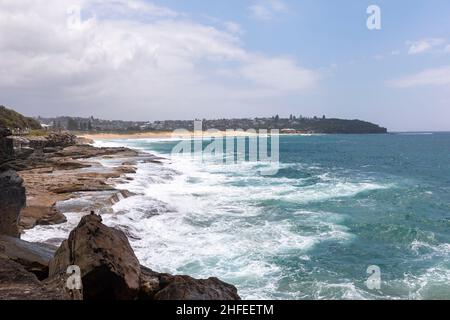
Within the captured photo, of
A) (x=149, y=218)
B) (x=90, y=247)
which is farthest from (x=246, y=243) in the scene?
(x=90, y=247)

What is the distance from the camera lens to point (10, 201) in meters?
12.0

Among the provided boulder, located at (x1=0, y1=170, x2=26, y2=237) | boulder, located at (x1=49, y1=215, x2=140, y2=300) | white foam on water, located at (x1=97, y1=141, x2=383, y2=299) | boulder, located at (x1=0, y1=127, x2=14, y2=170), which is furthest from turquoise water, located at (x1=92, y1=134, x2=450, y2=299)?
boulder, located at (x1=0, y1=127, x2=14, y2=170)

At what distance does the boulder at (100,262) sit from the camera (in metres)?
7.50

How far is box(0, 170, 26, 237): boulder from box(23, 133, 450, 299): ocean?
2172 mm

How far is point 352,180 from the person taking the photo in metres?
36.6

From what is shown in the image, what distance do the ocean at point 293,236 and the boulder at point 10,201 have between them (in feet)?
7.13

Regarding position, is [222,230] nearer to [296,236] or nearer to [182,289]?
[296,236]

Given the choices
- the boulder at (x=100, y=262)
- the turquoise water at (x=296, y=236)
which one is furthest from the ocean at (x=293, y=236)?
the boulder at (x=100, y=262)

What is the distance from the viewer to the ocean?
12.4 m

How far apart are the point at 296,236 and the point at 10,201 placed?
1135 centimetres

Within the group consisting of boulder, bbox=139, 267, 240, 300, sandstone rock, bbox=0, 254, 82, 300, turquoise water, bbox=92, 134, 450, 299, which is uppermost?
sandstone rock, bbox=0, 254, 82, 300

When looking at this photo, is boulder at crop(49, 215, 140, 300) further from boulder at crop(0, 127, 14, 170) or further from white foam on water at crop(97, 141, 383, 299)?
boulder at crop(0, 127, 14, 170)

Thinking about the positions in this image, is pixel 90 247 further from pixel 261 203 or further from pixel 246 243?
pixel 261 203

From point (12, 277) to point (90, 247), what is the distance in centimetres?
146
